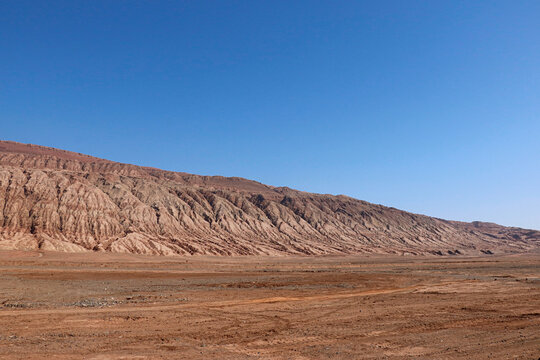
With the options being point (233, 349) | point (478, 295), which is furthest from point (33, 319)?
point (478, 295)

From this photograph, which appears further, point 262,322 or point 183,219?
point 183,219

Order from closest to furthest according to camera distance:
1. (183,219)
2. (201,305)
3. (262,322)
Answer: (262,322) → (201,305) → (183,219)

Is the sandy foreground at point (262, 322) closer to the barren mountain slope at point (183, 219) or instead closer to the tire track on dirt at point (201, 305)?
the tire track on dirt at point (201, 305)

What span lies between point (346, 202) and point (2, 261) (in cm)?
12243

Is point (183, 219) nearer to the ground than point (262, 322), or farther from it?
farther from it

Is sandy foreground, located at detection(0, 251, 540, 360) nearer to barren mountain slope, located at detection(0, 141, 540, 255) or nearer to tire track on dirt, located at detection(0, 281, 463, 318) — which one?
tire track on dirt, located at detection(0, 281, 463, 318)

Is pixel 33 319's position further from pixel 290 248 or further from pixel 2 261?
pixel 290 248

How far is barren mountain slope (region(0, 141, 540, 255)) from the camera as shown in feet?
246

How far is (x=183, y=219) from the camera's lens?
3898 inches

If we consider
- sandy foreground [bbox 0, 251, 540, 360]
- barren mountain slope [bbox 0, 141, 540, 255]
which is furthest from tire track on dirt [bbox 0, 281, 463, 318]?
barren mountain slope [bbox 0, 141, 540, 255]

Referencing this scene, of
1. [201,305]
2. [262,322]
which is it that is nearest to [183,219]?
[201,305]


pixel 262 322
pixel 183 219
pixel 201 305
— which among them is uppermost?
pixel 183 219

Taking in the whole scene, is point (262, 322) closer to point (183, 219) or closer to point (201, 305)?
point (201, 305)

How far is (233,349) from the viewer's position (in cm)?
1434
